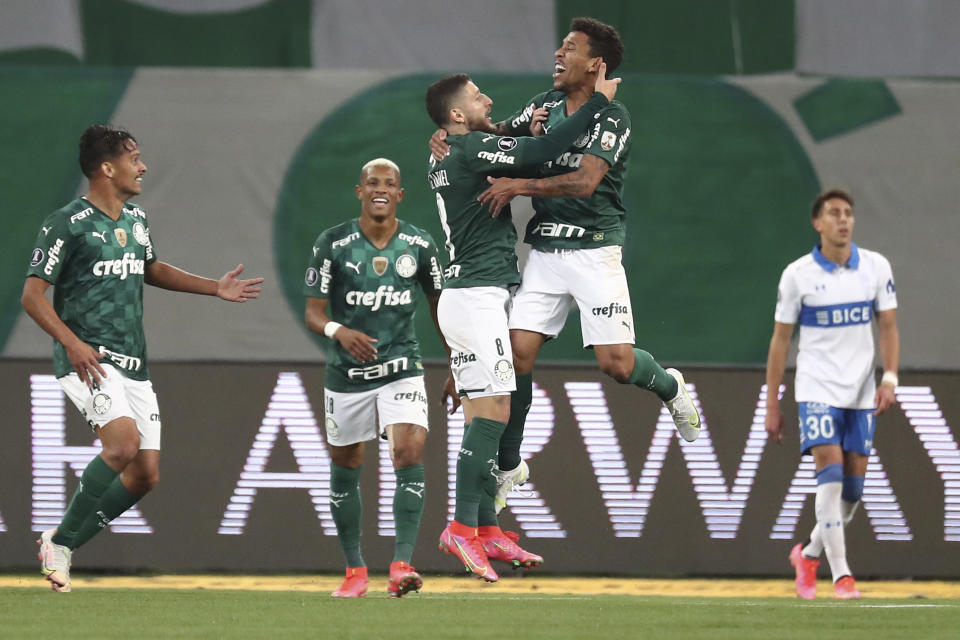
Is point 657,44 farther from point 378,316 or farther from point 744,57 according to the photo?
point 378,316

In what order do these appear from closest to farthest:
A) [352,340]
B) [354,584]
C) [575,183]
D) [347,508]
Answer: [575,183], [352,340], [354,584], [347,508]

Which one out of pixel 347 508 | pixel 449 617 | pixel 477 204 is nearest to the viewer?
pixel 449 617

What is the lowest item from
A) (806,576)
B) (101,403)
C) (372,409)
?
(806,576)

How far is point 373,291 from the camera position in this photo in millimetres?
7242

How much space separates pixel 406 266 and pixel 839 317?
2.19 meters

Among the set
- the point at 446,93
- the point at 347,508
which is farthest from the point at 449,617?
the point at 446,93

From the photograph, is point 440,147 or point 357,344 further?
point 357,344

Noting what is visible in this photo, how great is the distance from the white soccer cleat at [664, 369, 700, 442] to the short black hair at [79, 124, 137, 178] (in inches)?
110

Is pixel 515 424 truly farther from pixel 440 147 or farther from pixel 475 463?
pixel 440 147

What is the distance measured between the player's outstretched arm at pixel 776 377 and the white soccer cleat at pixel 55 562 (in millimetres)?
3461

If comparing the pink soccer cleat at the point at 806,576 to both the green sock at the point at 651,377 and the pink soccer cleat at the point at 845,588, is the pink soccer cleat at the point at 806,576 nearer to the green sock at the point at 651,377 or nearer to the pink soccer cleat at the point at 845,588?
the pink soccer cleat at the point at 845,588

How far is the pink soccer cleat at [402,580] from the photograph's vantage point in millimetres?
6523

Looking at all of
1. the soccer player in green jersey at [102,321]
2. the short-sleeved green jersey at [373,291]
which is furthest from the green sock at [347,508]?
the soccer player in green jersey at [102,321]

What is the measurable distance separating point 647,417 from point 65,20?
463 cm
